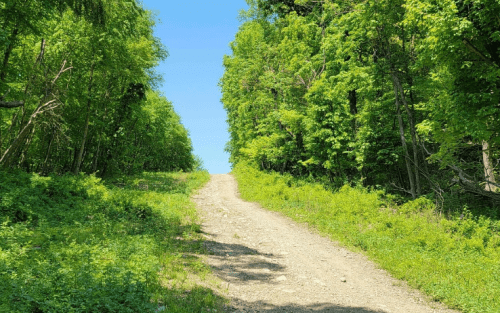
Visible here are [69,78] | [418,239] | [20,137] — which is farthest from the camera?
[69,78]

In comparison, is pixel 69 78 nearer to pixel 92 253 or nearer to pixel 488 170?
pixel 92 253

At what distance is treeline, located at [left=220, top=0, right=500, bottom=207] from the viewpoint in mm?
11352

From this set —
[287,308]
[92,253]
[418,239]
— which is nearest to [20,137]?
[92,253]

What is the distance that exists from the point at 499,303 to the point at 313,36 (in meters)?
19.1

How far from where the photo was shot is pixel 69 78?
659 inches

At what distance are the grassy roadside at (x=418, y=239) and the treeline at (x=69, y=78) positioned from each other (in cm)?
1117

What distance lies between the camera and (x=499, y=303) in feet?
21.1

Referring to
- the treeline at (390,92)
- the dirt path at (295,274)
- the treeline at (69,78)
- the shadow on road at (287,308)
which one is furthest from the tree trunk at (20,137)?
the treeline at (390,92)

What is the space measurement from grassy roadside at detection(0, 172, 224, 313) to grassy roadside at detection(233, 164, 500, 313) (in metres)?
5.18

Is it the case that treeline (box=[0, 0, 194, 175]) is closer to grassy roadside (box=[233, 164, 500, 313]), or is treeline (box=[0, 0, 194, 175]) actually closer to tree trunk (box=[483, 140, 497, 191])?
grassy roadside (box=[233, 164, 500, 313])

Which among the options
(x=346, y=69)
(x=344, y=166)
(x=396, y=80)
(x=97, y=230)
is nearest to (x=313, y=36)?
(x=346, y=69)

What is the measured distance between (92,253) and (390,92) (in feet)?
57.0

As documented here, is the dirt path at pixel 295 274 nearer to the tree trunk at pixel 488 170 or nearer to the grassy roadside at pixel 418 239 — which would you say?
the grassy roadside at pixel 418 239

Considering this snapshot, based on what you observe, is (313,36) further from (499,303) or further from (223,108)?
(223,108)
